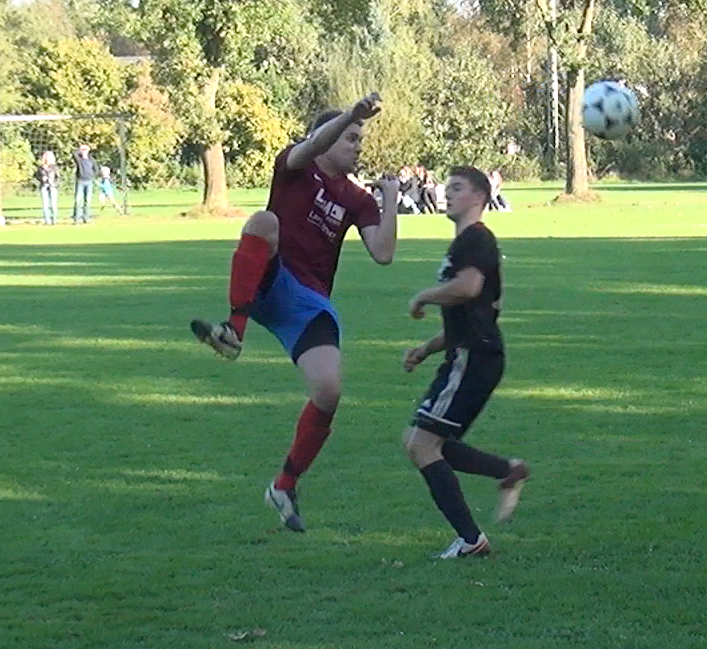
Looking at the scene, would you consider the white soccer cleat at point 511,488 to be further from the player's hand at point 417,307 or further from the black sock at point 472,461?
the player's hand at point 417,307

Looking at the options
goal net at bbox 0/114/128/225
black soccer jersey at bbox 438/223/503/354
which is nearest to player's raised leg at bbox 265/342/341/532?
black soccer jersey at bbox 438/223/503/354

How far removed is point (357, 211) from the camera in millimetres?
7754

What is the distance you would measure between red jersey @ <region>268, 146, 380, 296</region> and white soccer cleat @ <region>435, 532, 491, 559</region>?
149 centimetres

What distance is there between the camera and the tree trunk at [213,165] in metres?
45.7

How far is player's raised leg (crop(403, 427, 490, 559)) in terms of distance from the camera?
6.97 meters

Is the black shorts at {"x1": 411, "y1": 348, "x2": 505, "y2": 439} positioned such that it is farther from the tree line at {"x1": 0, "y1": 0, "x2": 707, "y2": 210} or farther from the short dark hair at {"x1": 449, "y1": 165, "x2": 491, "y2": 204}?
the tree line at {"x1": 0, "y1": 0, "x2": 707, "y2": 210}

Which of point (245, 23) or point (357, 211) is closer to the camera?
point (357, 211)

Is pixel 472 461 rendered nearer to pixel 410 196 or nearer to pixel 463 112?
pixel 410 196

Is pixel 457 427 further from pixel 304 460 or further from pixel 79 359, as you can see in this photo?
pixel 79 359

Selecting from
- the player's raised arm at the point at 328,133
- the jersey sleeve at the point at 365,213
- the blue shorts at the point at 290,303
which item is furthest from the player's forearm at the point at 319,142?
the blue shorts at the point at 290,303

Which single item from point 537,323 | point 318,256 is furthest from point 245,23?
point 318,256

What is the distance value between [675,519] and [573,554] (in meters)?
0.83

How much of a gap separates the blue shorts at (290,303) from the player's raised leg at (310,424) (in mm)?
140

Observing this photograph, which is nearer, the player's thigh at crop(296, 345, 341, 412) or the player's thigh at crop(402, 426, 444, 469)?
the player's thigh at crop(402, 426, 444, 469)
